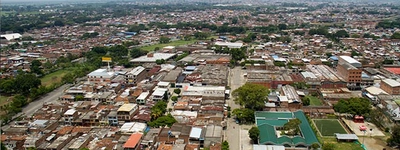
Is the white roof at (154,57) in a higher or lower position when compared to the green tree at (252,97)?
lower

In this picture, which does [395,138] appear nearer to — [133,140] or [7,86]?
[133,140]

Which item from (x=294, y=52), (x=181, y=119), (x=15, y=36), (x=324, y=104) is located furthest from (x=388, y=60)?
(x=15, y=36)

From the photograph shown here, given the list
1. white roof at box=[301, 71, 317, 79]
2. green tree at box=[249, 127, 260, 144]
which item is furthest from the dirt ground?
white roof at box=[301, 71, 317, 79]

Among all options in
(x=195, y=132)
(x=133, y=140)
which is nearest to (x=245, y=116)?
(x=195, y=132)

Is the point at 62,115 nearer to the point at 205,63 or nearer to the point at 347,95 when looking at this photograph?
the point at 205,63

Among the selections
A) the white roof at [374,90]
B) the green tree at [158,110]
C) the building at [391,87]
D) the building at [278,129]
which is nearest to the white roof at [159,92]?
the green tree at [158,110]

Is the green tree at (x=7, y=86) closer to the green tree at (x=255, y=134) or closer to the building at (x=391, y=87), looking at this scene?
the green tree at (x=255, y=134)

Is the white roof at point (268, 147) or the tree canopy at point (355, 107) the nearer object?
the white roof at point (268, 147)
